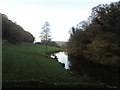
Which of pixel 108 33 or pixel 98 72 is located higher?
pixel 108 33

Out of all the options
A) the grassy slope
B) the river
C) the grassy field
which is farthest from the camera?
the river

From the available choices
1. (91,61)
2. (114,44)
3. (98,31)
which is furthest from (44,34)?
(114,44)

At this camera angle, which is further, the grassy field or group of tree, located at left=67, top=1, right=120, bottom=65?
group of tree, located at left=67, top=1, right=120, bottom=65

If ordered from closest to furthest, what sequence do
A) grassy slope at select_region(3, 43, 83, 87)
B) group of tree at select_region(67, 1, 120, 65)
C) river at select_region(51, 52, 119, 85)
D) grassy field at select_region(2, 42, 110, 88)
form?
grassy field at select_region(2, 42, 110, 88)
grassy slope at select_region(3, 43, 83, 87)
river at select_region(51, 52, 119, 85)
group of tree at select_region(67, 1, 120, 65)

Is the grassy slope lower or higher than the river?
higher

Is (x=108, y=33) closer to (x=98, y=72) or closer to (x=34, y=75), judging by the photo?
(x=98, y=72)

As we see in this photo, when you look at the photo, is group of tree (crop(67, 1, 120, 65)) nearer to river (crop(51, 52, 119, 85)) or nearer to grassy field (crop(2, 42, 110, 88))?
river (crop(51, 52, 119, 85))

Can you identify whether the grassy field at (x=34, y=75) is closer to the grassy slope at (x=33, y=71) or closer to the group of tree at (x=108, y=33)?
the grassy slope at (x=33, y=71)

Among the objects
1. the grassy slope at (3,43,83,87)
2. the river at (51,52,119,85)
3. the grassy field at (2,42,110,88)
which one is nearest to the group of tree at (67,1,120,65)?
the river at (51,52,119,85)

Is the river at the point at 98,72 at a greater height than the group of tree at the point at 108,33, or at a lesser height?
lesser

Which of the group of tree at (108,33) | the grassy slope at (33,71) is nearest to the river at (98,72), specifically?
the group of tree at (108,33)

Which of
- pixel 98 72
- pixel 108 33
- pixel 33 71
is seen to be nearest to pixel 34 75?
pixel 33 71

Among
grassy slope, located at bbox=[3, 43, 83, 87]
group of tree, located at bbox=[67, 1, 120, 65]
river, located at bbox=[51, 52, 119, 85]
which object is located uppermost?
group of tree, located at bbox=[67, 1, 120, 65]

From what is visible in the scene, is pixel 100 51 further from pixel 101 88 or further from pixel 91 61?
pixel 101 88
